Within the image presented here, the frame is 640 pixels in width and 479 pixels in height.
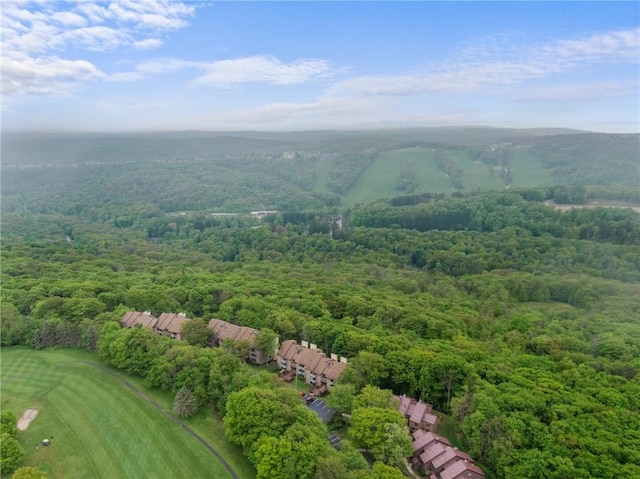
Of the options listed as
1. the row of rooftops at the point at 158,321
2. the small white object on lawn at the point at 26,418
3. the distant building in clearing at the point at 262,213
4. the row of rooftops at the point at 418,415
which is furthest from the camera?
the distant building in clearing at the point at 262,213

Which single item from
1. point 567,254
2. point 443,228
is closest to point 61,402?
point 567,254

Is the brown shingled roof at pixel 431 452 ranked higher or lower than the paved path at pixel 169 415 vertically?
higher

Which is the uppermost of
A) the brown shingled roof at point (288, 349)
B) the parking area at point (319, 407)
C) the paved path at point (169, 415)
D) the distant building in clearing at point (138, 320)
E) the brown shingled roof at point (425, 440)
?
the distant building in clearing at point (138, 320)

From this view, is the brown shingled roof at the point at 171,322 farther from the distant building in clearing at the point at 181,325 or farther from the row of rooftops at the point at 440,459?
the row of rooftops at the point at 440,459

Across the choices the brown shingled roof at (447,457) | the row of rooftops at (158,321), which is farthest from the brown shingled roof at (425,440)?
the row of rooftops at (158,321)

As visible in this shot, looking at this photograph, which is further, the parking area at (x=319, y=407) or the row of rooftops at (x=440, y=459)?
the parking area at (x=319, y=407)

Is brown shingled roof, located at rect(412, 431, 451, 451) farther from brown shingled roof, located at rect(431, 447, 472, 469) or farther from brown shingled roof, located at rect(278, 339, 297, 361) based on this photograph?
brown shingled roof, located at rect(278, 339, 297, 361)
